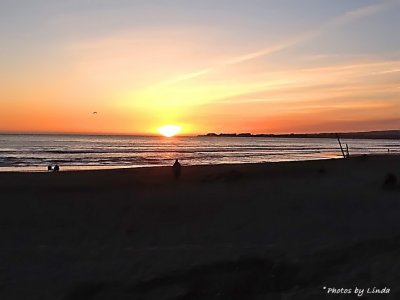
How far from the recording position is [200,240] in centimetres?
893

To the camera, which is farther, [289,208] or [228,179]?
[228,179]

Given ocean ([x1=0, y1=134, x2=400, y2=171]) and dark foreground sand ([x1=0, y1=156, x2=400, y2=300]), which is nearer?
dark foreground sand ([x1=0, y1=156, x2=400, y2=300])

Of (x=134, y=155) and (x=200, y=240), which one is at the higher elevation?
(x=200, y=240)

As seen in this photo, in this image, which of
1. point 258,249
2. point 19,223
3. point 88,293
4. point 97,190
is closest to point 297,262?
point 258,249

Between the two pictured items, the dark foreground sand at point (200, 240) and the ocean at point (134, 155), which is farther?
the ocean at point (134, 155)

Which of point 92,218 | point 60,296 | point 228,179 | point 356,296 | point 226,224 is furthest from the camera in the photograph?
point 228,179

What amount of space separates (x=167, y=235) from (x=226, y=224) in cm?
157

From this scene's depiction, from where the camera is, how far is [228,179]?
1706cm

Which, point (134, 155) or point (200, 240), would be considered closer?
point (200, 240)

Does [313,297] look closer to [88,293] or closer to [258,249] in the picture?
[258,249]

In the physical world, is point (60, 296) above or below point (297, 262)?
below

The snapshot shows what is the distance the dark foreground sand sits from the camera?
620 cm

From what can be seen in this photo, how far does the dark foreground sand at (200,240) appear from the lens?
20.3 ft

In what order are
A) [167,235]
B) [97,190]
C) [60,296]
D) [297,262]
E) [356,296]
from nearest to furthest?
[356,296] < [60,296] < [297,262] < [167,235] < [97,190]
